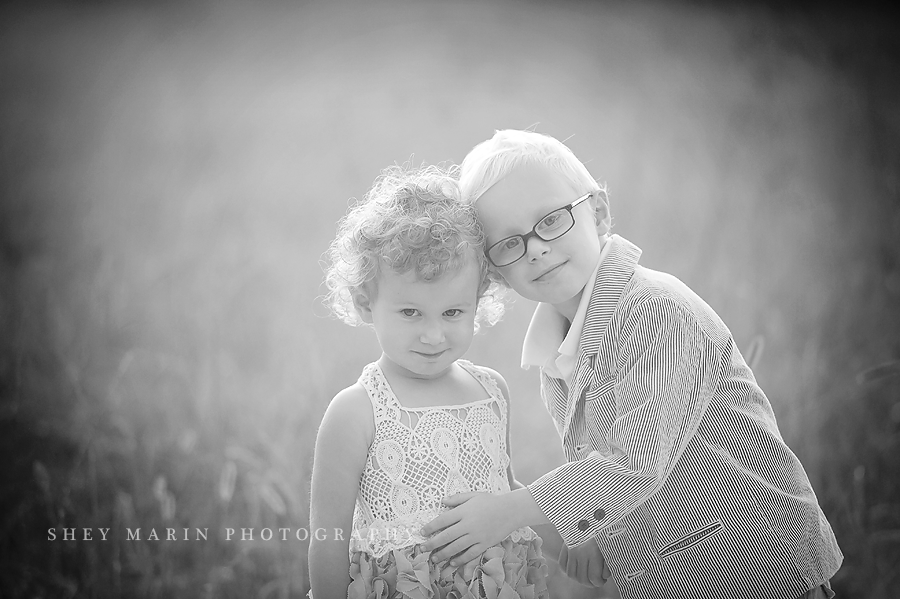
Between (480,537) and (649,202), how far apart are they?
62.7 inches

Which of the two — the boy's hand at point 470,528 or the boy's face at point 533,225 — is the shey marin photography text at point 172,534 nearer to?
the boy's hand at point 470,528

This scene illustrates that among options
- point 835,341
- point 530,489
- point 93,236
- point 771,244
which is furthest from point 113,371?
point 835,341

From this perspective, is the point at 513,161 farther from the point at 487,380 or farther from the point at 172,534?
the point at 172,534

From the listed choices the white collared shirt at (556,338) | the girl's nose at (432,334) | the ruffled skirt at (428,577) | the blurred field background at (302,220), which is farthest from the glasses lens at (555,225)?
the blurred field background at (302,220)

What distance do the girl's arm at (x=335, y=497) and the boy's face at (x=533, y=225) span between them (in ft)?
1.27

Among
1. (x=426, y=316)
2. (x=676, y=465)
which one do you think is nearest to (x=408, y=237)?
(x=426, y=316)

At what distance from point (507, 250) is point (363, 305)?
10.8 inches

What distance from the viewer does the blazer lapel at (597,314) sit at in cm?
129

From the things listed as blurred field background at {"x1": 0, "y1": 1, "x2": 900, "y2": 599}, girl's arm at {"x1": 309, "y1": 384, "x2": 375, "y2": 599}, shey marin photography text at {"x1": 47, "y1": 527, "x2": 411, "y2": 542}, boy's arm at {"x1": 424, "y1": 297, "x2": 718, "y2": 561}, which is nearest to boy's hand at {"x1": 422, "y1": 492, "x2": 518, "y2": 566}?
boy's arm at {"x1": 424, "y1": 297, "x2": 718, "y2": 561}

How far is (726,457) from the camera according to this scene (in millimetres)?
1266

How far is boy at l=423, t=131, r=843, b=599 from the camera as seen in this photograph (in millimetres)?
1178

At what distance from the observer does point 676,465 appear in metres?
1.27

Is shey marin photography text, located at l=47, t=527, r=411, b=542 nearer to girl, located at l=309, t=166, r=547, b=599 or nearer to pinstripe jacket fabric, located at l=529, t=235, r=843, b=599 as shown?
girl, located at l=309, t=166, r=547, b=599

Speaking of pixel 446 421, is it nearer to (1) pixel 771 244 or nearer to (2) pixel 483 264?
(2) pixel 483 264
